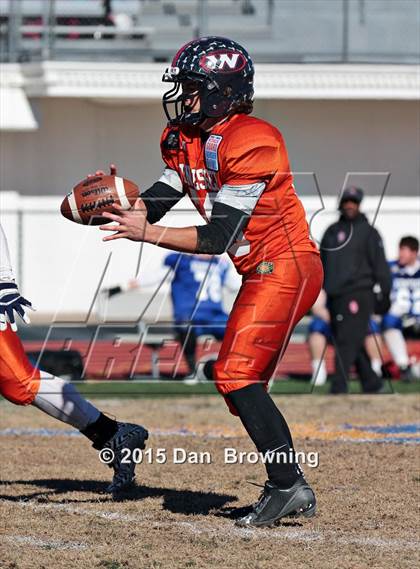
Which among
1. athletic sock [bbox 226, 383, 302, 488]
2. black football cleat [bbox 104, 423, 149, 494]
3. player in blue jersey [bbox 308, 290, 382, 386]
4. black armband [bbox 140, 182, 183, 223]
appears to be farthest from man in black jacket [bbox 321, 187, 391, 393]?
athletic sock [bbox 226, 383, 302, 488]

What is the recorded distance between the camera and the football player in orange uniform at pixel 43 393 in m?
5.14

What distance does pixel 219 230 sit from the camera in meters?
4.46

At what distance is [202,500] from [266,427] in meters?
0.86

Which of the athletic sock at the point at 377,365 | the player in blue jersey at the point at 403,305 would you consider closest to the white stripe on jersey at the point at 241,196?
the athletic sock at the point at 377,365

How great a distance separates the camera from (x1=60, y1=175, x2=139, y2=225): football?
4758 mm

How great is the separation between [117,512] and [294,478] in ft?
2.84

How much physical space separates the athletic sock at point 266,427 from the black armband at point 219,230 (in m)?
0.63

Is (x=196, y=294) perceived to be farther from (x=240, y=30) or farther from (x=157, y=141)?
(x=157, y=141)

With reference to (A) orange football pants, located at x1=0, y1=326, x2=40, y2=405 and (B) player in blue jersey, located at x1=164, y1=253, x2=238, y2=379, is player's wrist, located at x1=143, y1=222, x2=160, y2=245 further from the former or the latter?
(B) player in blue jersey, located at x1=164, y1=253, x2=238, y2=379

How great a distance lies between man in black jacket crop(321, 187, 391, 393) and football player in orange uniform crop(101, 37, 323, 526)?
17.0 ft

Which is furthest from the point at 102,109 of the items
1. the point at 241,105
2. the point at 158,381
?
the point at 241,105

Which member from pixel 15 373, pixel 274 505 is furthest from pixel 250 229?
pixel 15 373

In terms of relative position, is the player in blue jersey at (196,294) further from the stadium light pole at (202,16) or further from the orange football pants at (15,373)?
the stadium light pole at (202,16)

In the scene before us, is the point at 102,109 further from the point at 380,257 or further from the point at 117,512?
the point at 117,512
